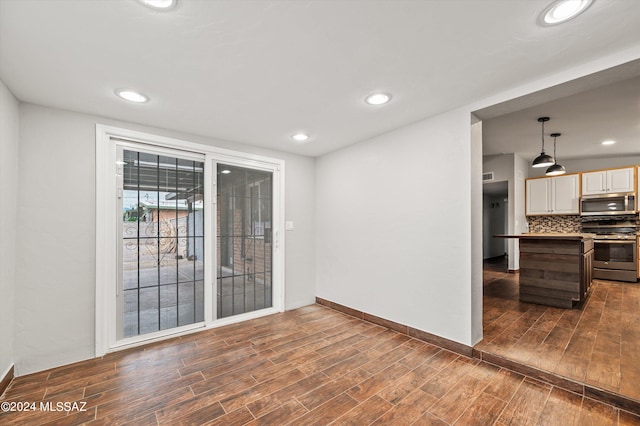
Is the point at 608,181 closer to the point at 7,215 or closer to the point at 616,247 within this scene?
the point at 616,247

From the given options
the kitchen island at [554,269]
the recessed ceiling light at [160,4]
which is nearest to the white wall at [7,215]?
the recessed ceiling light at [160,4]

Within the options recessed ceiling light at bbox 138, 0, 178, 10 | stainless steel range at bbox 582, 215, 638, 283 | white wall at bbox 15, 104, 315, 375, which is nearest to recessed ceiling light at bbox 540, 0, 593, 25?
recessed ceiling light at bbox 138, 0, 178, 10

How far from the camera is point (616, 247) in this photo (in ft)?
18.2

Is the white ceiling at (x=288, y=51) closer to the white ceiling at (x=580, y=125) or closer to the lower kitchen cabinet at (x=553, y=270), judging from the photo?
the white ceiling at (x=580, y=125)

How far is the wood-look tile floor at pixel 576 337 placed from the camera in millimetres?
2139

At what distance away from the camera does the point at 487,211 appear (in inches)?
394

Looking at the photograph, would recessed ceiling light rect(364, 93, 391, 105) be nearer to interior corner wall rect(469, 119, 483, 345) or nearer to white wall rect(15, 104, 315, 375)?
interior corner wall rect(469, 119, 483, 345)

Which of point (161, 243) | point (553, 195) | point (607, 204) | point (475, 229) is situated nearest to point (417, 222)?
point (475, 229)

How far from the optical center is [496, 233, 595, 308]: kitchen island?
12.1 feet

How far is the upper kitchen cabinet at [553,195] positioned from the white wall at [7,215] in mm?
8771

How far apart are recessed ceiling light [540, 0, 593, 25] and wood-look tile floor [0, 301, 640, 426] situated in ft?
7.82

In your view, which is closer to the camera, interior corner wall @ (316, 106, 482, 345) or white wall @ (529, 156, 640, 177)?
interior corner wall @ (316, 106, 482, 345)

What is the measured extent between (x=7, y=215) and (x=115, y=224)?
0.74 metres

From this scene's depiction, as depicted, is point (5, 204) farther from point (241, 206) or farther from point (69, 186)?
point (241, 206)
